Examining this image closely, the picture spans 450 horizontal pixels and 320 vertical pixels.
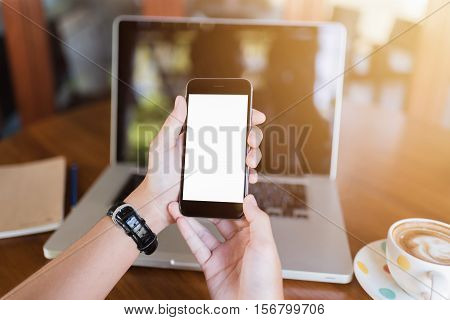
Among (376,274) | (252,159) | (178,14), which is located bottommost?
(376,274)

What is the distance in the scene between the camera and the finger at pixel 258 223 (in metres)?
0.41

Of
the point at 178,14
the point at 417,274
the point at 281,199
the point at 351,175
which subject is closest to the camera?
the point at 417,274

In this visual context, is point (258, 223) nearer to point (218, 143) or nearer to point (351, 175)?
point (218, 143)

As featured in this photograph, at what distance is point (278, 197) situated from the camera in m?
0.58

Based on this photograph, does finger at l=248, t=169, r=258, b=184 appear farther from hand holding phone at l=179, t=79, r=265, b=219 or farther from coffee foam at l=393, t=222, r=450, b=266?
coffee foam at l=393, t=222, r=450, b=266

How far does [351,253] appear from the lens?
0.50 metres

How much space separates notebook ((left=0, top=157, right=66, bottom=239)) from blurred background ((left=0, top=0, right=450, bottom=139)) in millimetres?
788

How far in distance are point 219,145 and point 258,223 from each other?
92 millimetres

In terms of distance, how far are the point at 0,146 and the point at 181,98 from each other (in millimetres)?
453

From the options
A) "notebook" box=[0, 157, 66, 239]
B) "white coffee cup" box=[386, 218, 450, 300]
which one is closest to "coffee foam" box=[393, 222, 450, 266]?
"white coffee cup" box=[386, 218, 450, 300]

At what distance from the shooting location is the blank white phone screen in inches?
17.4

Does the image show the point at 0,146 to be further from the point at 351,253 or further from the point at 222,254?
the point at 351,253

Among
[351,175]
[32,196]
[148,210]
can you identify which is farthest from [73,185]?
[351,175]
